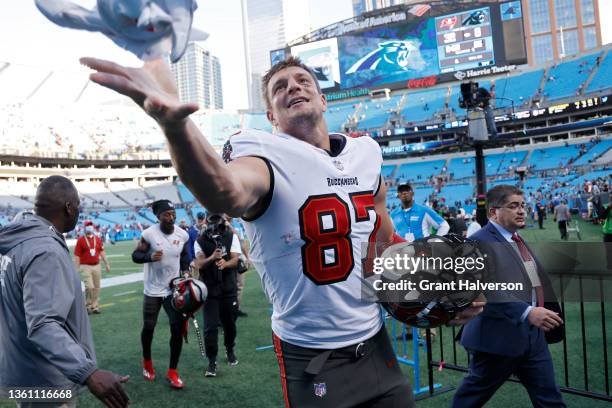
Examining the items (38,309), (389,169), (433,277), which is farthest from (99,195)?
(433,277)

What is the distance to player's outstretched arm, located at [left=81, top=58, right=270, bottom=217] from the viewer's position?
1.12m

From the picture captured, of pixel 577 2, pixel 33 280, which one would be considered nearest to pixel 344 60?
pixel 33 280

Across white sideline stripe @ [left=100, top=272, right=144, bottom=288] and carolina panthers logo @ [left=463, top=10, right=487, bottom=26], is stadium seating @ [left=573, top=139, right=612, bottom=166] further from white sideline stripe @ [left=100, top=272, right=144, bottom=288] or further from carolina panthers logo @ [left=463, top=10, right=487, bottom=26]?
white sideline stripe @ [left=100, top=272, right=144, bottom=288]

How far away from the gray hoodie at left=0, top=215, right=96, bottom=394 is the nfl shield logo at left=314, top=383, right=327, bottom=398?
4.10 ft

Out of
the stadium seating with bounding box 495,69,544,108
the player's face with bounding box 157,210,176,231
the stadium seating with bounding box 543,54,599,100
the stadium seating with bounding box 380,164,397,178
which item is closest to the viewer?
the player's face with bounding box 157,210,176,231

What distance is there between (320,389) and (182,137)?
1.20 m

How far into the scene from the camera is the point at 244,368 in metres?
6.05

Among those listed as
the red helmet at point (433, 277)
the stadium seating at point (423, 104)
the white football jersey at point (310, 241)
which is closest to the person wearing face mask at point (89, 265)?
the white football jersey at point (310, 241)

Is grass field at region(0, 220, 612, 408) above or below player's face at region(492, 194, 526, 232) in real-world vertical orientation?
below

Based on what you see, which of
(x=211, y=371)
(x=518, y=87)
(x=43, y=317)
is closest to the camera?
(x=43, y=317)

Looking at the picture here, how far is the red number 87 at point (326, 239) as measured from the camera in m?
1.86

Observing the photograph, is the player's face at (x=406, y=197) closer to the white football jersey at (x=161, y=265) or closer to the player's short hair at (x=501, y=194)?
the white football jersey at (x=161, y=265)

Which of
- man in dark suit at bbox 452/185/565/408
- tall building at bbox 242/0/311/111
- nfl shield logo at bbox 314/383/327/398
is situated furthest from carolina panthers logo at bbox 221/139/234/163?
tall building at bbox 242/0/311/111

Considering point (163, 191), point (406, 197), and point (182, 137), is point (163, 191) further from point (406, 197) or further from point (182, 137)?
point (182, 137)
